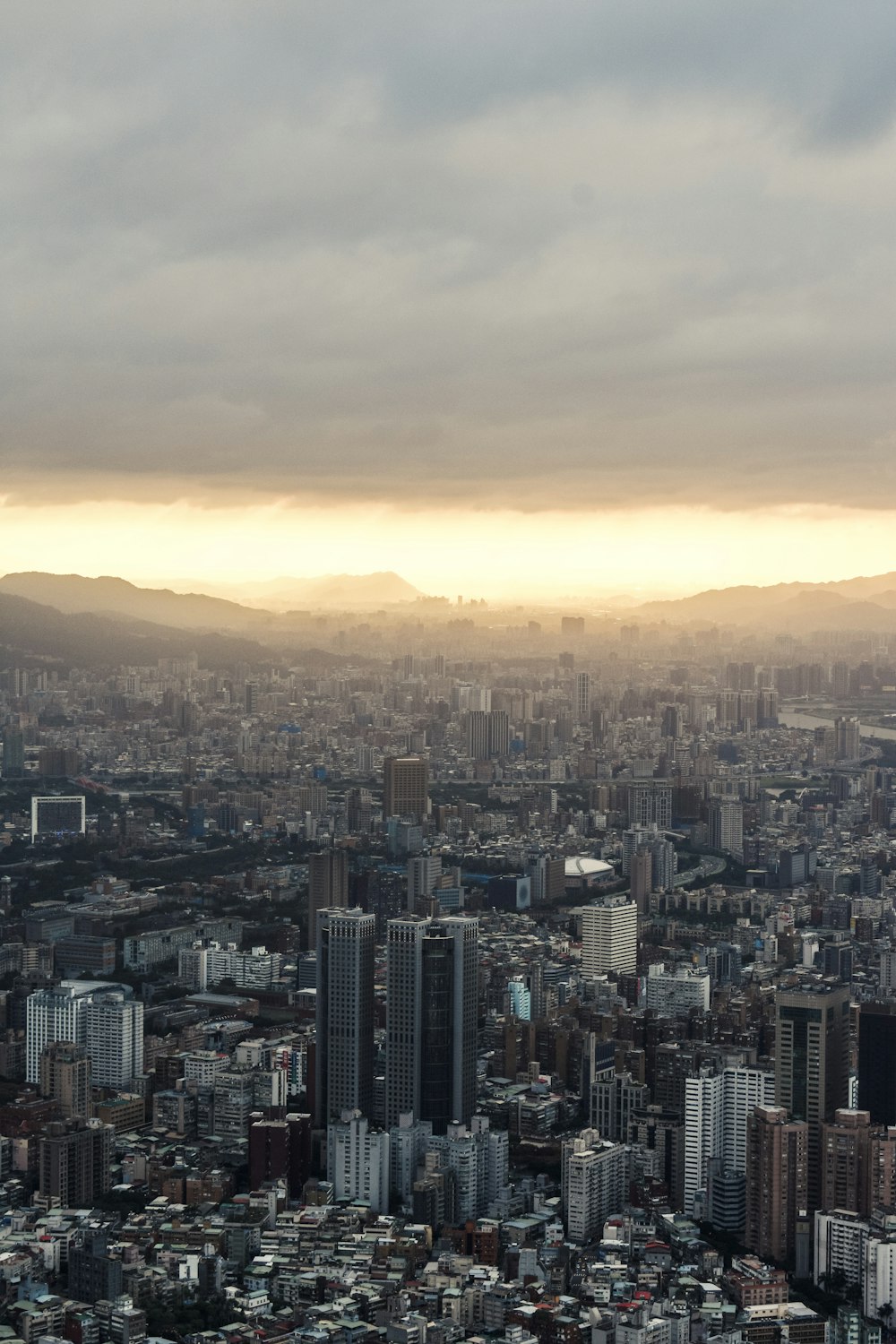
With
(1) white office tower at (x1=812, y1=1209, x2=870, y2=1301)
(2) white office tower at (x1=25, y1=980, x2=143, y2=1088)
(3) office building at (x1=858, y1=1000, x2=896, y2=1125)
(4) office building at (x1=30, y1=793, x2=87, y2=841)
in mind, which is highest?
(4) office building at (x1=30, y1=793, x2=87, y2=841)

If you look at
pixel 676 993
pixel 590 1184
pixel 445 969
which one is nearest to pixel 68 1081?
pixel 445 969

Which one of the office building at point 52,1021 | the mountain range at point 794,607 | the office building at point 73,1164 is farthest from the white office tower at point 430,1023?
the mountain range at point 794,607

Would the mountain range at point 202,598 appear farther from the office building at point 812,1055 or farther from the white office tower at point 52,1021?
the office building at point 812,1055

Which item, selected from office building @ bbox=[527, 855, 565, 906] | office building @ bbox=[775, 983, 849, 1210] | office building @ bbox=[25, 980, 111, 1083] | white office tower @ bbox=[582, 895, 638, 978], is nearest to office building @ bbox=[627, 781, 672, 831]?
office building @ bbox=[527, 855, 565, 906]

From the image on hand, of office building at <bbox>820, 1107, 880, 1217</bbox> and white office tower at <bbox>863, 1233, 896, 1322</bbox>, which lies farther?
office building at <bbox>820, 1107, 880, 1217</bbox>

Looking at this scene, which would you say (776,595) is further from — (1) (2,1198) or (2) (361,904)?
(1) (2,1198)

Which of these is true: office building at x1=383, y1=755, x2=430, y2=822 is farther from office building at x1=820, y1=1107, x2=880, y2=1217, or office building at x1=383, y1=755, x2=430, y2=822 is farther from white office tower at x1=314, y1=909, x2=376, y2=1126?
office building at x1=820, y1=1107, x2=880, y2=1217
